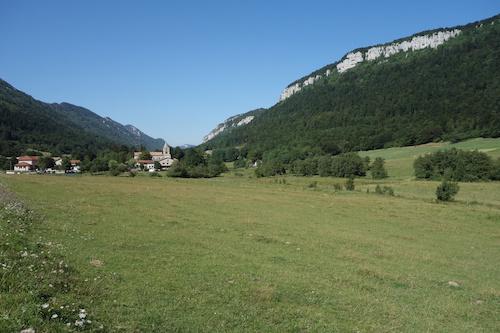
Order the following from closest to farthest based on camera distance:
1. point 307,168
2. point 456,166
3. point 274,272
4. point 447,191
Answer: point 274,272 → point 447,191 → point 456,166 → point 307,168

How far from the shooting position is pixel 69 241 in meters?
18.9

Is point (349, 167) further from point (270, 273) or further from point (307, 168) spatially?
point (270, 273)

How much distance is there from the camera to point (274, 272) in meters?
16.6

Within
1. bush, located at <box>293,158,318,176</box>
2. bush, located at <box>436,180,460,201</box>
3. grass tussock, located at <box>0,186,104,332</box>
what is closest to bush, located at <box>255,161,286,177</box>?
bush, located at <box>293,158,318,176</box>

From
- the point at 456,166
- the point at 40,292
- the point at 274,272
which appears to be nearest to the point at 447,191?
the point at 456,166

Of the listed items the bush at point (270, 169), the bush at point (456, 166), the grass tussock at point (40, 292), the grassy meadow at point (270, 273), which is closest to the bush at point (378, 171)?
the bush at point (456, 166)

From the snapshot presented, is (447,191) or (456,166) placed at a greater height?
(456,166)

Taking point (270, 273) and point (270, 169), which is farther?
point (270, 169)

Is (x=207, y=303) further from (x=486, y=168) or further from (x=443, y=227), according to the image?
(x=486, y=168)

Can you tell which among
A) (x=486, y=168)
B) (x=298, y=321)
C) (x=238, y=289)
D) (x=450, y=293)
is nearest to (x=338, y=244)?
(x=450, y=293)

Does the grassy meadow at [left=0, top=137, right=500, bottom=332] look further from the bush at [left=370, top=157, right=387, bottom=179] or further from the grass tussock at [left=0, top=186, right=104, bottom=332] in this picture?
the bush at [left=370, top=157, right=387, bottom=179]

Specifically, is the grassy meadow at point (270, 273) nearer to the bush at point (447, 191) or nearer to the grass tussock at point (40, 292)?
the grass tussock at point (40, 292)

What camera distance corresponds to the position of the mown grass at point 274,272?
37.0 ft

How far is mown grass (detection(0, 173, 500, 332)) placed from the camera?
1129cm
